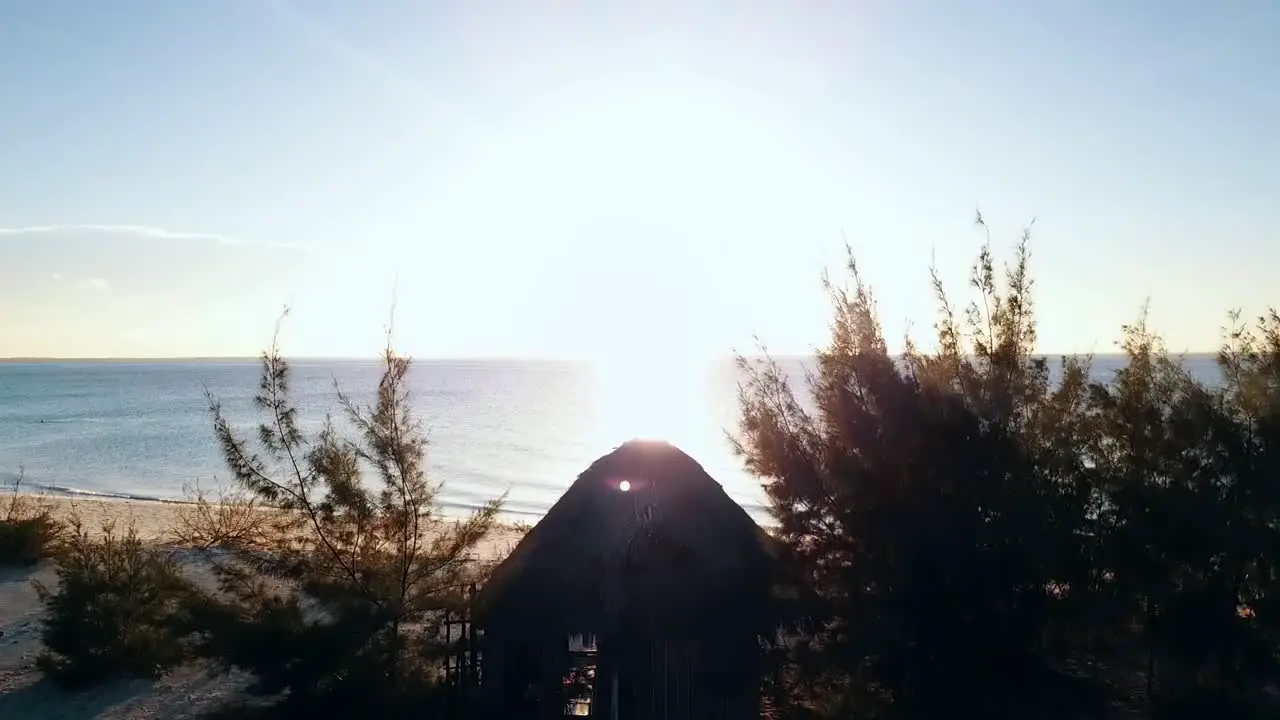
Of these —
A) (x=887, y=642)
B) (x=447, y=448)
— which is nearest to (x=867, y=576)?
(x=887, y=642)

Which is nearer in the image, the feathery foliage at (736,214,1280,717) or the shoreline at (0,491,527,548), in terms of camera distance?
the feathery foliage at (736,214,1280,717)

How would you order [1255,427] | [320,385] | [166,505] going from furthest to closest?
[320,385] < [166,505] < [1255,427]

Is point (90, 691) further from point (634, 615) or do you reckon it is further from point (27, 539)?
point (27, 539)

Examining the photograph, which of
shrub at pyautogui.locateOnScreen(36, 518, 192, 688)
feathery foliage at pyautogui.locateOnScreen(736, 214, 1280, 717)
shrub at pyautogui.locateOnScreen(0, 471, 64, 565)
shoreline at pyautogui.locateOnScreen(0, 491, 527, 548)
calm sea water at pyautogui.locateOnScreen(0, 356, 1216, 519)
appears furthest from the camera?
calm sea water at pyautogui.locateOnScreen(0, 356, 1216, 519)

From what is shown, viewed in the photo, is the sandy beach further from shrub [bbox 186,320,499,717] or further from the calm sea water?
the calm sea water

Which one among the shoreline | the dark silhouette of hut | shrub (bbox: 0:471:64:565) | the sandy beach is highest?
the dark silhouette of hut

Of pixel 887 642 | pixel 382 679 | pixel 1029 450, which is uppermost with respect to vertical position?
pixel 1029 450

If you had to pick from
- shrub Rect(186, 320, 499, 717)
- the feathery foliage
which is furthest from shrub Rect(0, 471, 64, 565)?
the feathery foliage

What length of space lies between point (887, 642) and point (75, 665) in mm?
13123

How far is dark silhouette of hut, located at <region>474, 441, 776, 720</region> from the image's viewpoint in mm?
11609

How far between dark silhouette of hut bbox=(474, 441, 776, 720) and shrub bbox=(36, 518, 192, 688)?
6.69 metres

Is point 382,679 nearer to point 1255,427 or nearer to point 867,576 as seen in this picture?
point 867,576

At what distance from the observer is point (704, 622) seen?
11.7 m

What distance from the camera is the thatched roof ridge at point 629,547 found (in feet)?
38.3
